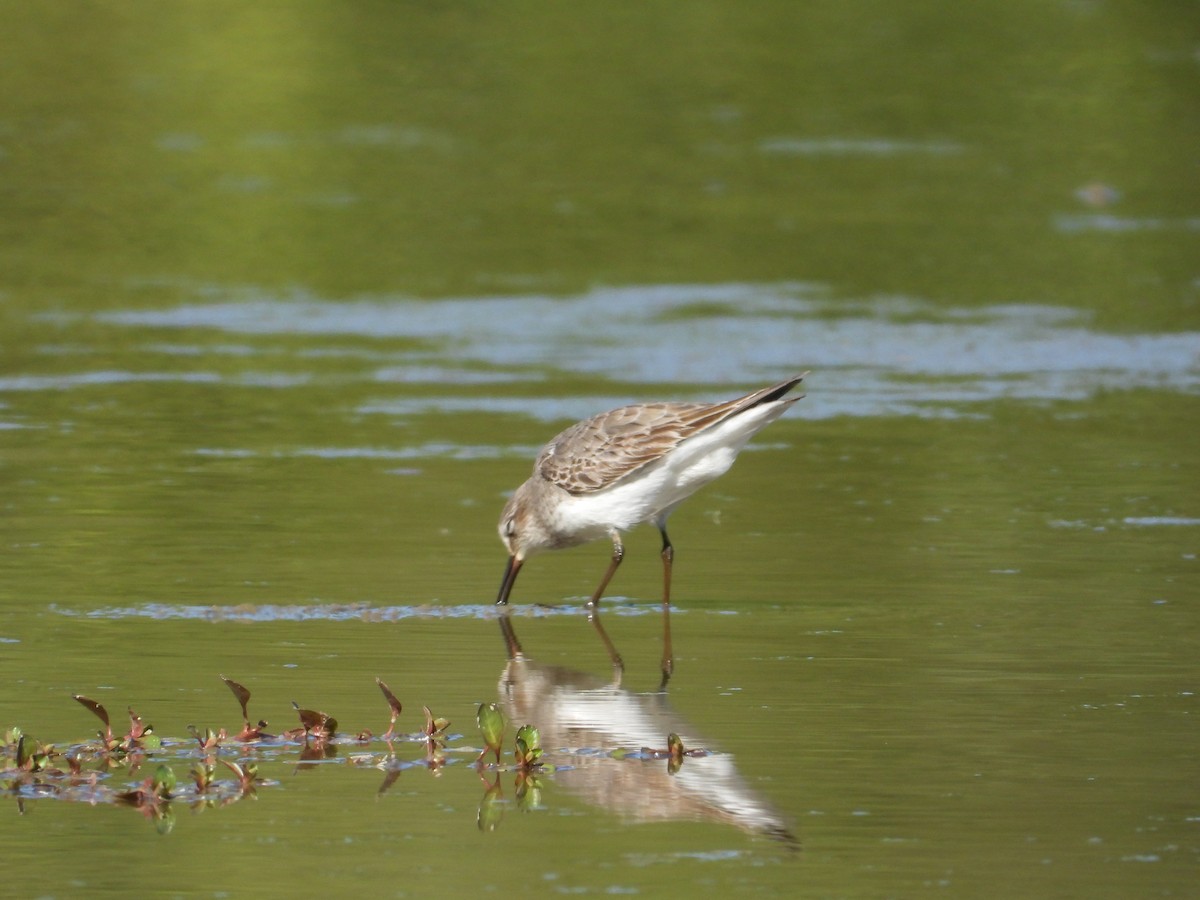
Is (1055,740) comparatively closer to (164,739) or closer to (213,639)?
(164,739)

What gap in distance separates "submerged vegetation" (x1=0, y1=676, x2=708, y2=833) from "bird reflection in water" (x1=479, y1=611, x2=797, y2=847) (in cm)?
4

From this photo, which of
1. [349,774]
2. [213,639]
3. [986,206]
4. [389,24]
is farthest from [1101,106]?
[349,774]

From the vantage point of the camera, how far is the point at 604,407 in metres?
13.6

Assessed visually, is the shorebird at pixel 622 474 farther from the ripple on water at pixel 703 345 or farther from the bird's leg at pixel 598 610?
the ripple on water at pixel 703 345

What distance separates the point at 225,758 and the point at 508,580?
10.0ft

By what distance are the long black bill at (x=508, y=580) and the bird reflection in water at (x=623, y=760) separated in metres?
1.31

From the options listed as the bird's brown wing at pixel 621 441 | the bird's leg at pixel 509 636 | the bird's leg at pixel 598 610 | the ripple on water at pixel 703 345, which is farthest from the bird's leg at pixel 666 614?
the ripple on water at pixel 703 345

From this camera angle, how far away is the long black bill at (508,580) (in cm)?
951

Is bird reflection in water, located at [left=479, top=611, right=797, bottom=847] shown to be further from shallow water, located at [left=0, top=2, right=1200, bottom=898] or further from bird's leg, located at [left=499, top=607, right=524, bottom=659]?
bird's leg, located at [left=499, top=607, right=524, bottom=659]

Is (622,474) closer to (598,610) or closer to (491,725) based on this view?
(598,610)

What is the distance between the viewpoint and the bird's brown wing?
9.70 meters

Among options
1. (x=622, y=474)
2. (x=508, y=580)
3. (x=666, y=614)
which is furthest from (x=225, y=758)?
(x=622, y=474)

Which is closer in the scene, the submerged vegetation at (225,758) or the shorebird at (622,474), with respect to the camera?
the submerged vegetation at (225,758)

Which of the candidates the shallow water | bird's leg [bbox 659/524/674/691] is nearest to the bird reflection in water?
the shallow water
